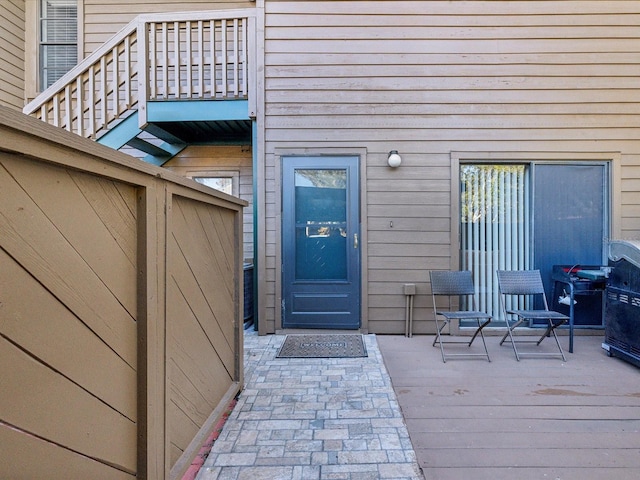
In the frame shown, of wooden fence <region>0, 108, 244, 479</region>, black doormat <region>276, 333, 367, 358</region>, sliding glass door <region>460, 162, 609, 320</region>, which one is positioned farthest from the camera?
sliding glass door <region>460, 162, 609, 320</region>

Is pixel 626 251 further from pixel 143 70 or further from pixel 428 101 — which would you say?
pixel 143 70

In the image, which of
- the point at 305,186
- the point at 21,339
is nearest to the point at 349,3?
the point at 305,186

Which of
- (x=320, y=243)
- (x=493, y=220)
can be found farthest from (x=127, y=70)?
(x=493, y=220)

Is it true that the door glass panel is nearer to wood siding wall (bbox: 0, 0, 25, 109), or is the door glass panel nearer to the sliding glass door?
the sliding glass door

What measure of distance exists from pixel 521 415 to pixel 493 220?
7.53 feet

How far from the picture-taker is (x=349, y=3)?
380 centimetres

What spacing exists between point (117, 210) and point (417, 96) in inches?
139

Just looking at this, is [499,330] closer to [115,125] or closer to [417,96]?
[417,96]

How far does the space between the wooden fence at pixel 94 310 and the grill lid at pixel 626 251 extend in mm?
3397

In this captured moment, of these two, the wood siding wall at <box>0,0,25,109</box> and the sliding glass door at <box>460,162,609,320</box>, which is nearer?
the sliding glass door at <box>460,162,609,320</box>

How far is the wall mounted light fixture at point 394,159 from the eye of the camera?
3.72 metres

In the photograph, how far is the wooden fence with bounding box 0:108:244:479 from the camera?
804 millimetres

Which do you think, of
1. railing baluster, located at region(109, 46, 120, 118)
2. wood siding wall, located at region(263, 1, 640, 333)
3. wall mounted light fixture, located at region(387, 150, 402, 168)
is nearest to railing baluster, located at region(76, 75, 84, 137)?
railing baluster, located at region(109, 46, 120, 118)

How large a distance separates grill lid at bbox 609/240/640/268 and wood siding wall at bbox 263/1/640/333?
0.92 metres
